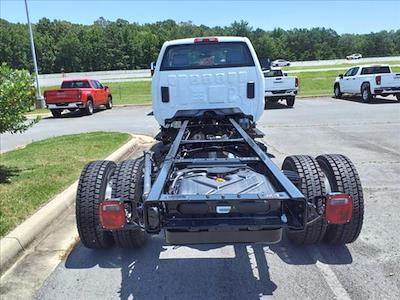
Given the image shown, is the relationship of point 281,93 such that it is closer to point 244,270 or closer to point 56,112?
point 56,112

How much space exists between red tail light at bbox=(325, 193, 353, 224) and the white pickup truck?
18.0 m

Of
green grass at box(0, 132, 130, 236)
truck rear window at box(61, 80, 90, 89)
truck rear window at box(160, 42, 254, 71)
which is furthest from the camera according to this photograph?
truck rear window at box(61, 80, 90, 89)

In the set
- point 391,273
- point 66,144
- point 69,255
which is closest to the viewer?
point 391,273

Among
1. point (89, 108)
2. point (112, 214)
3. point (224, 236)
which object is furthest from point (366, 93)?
point (112, 214)

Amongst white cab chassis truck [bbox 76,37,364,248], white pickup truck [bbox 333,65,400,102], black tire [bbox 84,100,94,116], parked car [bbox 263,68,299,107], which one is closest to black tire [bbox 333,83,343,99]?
white pickup truck [bbox 333,65,400,102]

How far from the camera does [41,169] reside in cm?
740

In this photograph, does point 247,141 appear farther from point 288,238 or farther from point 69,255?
point 69,255

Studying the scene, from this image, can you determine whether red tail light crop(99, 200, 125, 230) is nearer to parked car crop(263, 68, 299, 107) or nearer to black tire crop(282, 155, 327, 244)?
black tire crop(282, 155, 327, 244)

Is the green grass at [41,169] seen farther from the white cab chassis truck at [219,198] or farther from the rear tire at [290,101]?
the rear tire at [290,101]

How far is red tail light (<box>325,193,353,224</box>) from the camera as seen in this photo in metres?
3.39

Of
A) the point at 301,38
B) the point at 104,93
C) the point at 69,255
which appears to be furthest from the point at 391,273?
the point at 301,38

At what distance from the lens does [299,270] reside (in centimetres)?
381

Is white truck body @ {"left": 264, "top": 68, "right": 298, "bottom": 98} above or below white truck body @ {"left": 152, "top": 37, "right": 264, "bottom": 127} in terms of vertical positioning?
below

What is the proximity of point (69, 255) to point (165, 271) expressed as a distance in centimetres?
107
